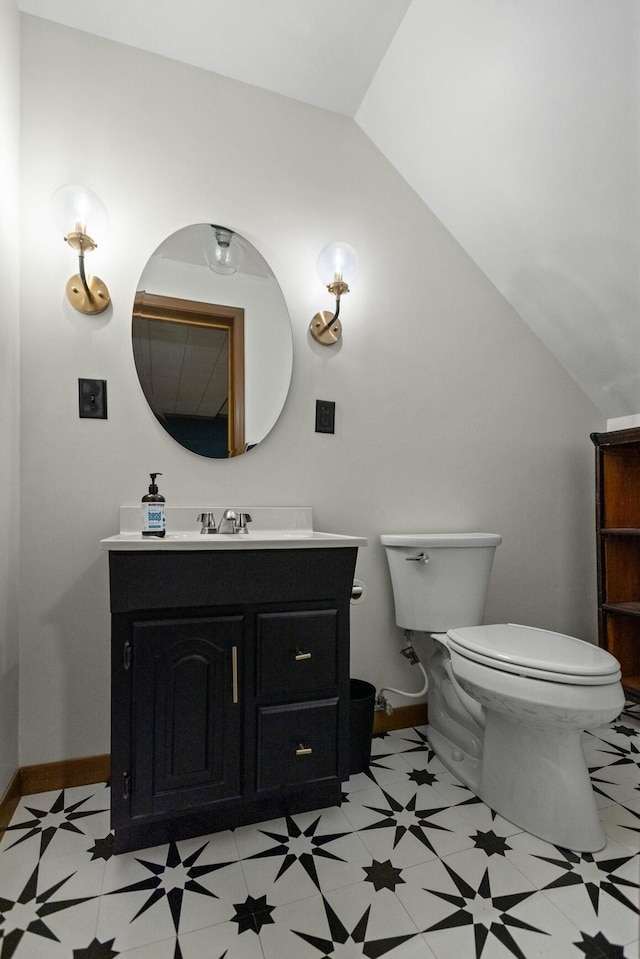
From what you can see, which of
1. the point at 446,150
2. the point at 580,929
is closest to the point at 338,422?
the point at 446,150

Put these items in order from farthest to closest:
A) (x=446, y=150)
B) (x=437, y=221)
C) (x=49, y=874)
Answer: (x=437, y=221)
(x=446, y=150)
(x=49, y=874)

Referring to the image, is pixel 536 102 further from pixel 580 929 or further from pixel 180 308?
pixel 580 929

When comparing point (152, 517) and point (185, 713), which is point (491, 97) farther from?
point (185, 713)

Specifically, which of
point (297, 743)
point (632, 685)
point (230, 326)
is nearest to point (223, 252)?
point (230, 326)

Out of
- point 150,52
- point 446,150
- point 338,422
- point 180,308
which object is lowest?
point 338,422

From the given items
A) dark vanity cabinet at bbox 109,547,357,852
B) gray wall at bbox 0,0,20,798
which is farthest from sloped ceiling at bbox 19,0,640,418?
dark vanity cabinet at bbox 109,547,357,852

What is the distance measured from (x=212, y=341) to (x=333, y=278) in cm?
51

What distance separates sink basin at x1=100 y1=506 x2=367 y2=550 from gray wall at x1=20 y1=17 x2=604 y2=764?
0.05 m

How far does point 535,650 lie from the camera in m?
1.44

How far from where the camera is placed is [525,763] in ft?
4.68

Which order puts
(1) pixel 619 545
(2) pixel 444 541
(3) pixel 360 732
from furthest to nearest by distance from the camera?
1. (1) pixel 619 545
2. (2) pixel 444 541
3. (3) pixel 360 732

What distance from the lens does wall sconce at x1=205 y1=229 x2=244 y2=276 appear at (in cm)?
181

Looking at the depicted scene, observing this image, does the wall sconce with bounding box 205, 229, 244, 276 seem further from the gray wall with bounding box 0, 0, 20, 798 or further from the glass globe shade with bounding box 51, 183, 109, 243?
the gray wall with bounding box 0, 0, 20, 798

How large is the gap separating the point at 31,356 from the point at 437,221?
5.46 ft
